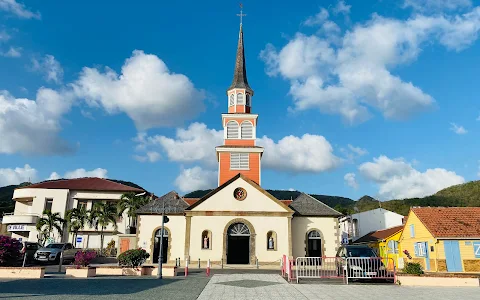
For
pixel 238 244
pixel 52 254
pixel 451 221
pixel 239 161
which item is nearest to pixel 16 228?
pixel 52 254

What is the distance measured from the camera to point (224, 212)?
96.8 feet

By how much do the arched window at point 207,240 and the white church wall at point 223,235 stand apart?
0.19 metres

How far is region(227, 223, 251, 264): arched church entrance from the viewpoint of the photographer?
2942 centimetres

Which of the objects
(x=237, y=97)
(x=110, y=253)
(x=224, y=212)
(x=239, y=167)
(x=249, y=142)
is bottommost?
(x=110, y=253)

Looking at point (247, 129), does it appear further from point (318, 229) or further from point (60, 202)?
point (60, 202)

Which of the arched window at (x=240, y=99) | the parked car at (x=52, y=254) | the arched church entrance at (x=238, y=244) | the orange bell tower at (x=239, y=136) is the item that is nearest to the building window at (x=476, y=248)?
the arched church entrance at (x=238, y=244)

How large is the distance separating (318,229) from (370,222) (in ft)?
72.1

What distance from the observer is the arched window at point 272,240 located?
29016mm

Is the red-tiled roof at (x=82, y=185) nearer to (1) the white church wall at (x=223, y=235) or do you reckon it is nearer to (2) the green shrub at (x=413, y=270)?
(1) the white church wall at (x=223, y=235)

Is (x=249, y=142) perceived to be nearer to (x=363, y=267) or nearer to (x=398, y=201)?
(x=363, y=267)

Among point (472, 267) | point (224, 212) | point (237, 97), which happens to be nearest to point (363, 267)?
point (472, 267)

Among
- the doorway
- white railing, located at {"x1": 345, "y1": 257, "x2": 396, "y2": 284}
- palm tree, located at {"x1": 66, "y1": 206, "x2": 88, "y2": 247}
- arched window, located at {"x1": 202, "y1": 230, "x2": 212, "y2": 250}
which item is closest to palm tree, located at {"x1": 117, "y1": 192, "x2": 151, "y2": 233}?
palm tree, located at {"x1": 66, "y1": 206, "x2": 88, "y2": 247}

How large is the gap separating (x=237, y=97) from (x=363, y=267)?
23927mm

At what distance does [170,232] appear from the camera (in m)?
30.3
